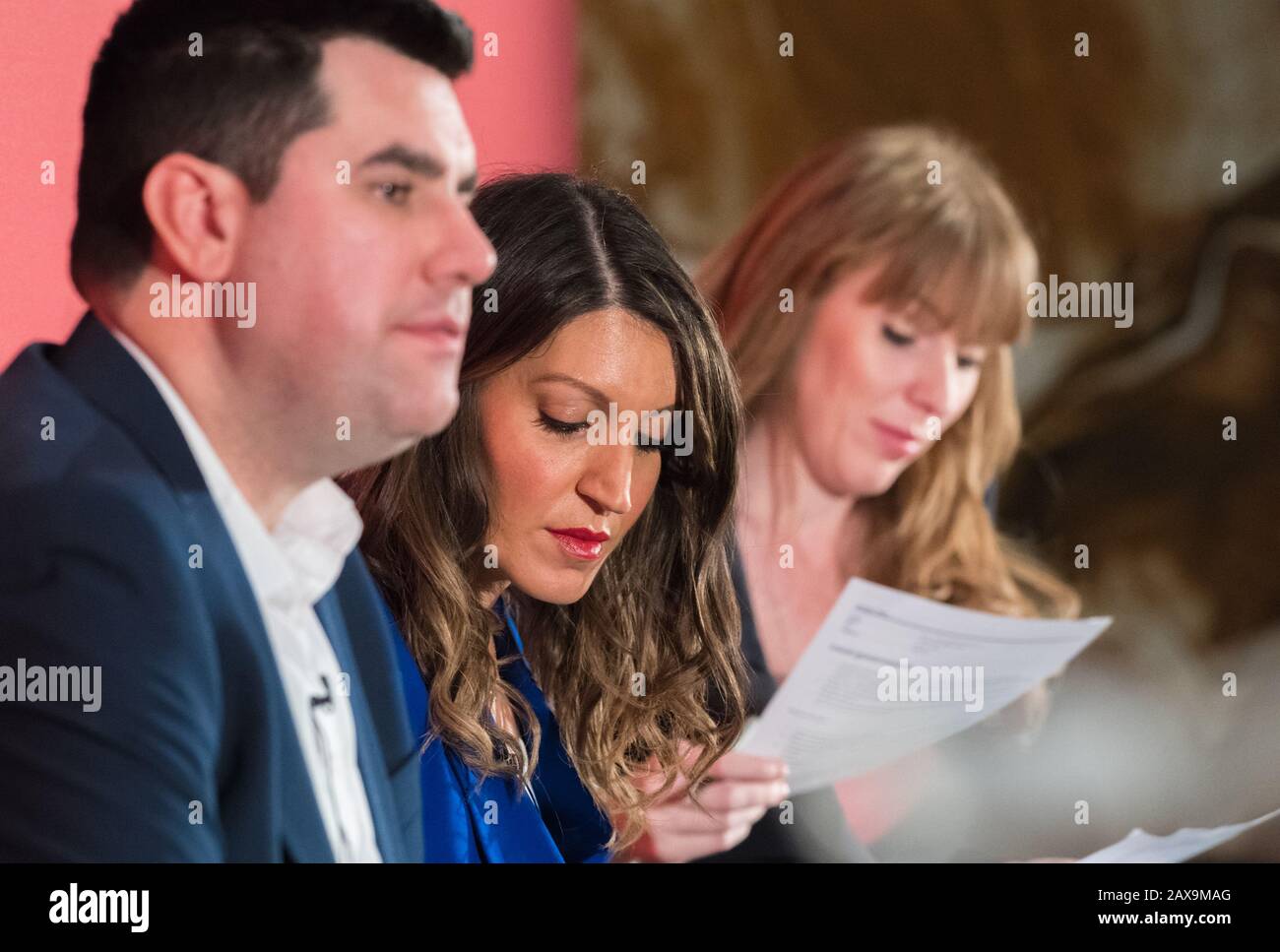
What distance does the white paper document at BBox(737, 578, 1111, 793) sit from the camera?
170 centimetres

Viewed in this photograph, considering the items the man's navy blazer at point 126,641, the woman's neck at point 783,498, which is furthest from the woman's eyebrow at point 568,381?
the man's navy blazer at point 126,641

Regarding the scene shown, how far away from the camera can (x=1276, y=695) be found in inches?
69.2

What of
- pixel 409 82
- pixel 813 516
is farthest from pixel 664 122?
pixel 813 516

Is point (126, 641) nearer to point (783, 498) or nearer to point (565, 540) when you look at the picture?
point (565, 540)

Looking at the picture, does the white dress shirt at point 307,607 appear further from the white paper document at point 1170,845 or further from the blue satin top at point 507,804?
the white paper document at point 1170,845

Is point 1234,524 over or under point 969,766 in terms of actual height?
over

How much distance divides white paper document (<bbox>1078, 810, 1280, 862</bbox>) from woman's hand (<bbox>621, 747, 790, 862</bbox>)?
431mm

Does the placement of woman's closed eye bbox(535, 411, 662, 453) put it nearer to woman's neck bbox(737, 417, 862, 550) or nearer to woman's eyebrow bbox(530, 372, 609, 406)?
woman's eyebrow bbox(530, 372, 609, 406)

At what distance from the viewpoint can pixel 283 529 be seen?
1.46m

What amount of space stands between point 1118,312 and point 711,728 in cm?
73

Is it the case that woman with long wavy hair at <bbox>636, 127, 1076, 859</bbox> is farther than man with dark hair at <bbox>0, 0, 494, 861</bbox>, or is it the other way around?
woman with long wavy hair at <bbox>636, 127, 1076, 859</bbox>

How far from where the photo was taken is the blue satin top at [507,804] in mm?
1508

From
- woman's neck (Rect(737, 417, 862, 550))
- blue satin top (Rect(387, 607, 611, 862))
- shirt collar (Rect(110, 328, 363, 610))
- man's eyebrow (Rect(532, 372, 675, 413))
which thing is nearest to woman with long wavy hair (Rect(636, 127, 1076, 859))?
woman's neck (Rect(737, 417, 862, 550))
